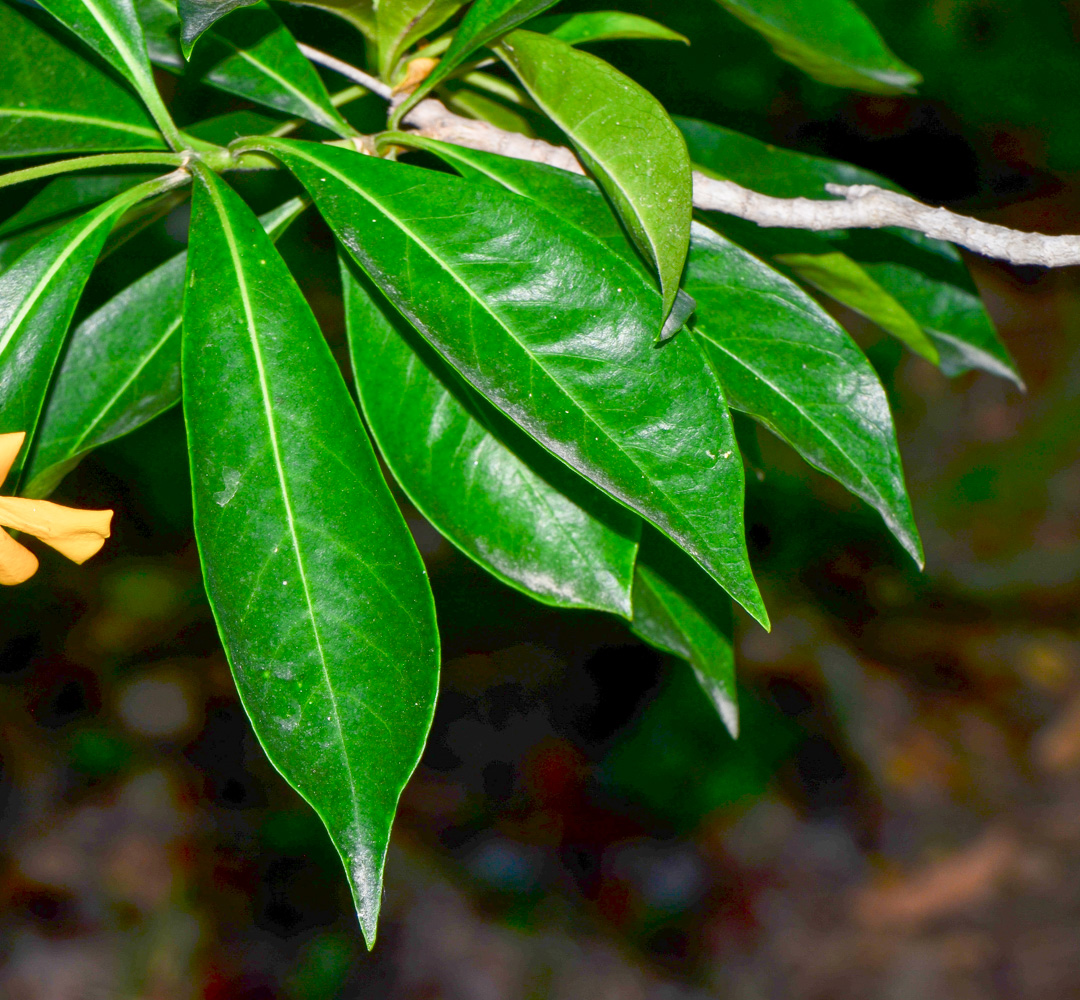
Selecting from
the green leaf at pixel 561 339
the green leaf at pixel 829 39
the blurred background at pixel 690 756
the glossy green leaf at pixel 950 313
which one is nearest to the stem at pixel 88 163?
the green leaf at pixel 561 339

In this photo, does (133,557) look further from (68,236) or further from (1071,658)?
(1071,658)

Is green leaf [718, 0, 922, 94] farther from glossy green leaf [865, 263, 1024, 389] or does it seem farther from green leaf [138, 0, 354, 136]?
green leaf [138, 0, 354, 136]

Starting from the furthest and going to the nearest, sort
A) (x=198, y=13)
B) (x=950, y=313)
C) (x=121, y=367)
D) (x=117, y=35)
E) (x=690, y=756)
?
(x=690, y=756), (x=950, y=313), (x=121, y=367), (x=117, y=35), (x=198, y=13)

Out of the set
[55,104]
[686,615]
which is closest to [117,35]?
[55,104]

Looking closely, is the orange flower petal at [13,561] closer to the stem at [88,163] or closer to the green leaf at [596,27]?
the stem at [88,163]

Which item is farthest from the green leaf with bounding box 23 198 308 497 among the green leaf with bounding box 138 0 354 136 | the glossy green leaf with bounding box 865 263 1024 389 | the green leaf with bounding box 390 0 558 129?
the glossy green leaf with bounding box 865 263 1024 389

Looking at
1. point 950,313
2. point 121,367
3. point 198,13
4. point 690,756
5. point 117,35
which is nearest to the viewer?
point 198,13

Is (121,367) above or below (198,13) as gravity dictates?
below

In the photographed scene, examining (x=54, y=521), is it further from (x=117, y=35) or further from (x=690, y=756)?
(x=690, y=756)
